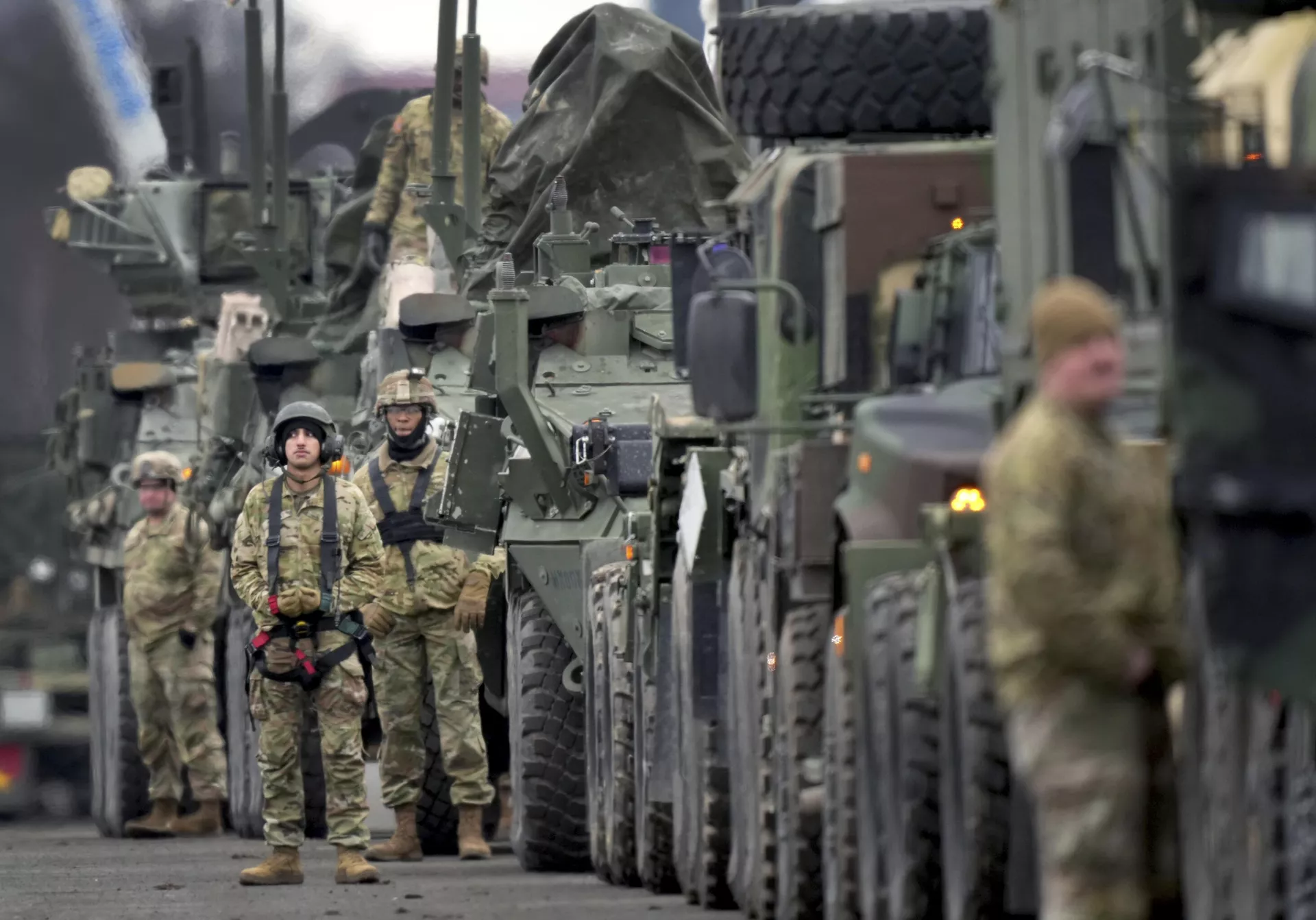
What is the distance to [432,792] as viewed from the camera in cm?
1862

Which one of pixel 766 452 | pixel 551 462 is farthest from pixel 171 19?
pixel 766 452

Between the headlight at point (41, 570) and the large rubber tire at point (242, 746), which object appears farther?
the headlight at point (41, 570)

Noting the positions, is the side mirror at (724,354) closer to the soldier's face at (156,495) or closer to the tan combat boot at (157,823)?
the soldier's face at (156,495)

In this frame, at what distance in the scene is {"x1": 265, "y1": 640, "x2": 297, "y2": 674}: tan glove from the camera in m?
15.7

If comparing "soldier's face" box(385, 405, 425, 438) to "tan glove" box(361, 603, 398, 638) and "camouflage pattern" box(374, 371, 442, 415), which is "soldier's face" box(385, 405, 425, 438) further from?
"tan glove" box(361, 603, 398, 638)

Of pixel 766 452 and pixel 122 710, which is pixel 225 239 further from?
pixel 766 452

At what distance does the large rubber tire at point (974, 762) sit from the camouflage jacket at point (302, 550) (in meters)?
6.27

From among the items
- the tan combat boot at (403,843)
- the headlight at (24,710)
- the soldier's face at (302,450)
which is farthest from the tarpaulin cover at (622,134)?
the soldier's face at (302,450)

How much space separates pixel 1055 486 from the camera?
25.6ft

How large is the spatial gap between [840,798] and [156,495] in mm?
12621

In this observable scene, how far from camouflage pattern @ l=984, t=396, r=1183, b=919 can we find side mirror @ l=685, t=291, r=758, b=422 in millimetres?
3227

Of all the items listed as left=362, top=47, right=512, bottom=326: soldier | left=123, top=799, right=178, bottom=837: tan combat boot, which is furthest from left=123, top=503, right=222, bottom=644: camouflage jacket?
left=362, top=47, right=512, bottom=326: soldier

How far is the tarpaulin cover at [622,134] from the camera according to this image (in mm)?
23047

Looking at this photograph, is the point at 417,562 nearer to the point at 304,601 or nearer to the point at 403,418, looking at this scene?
the point at 403,418
